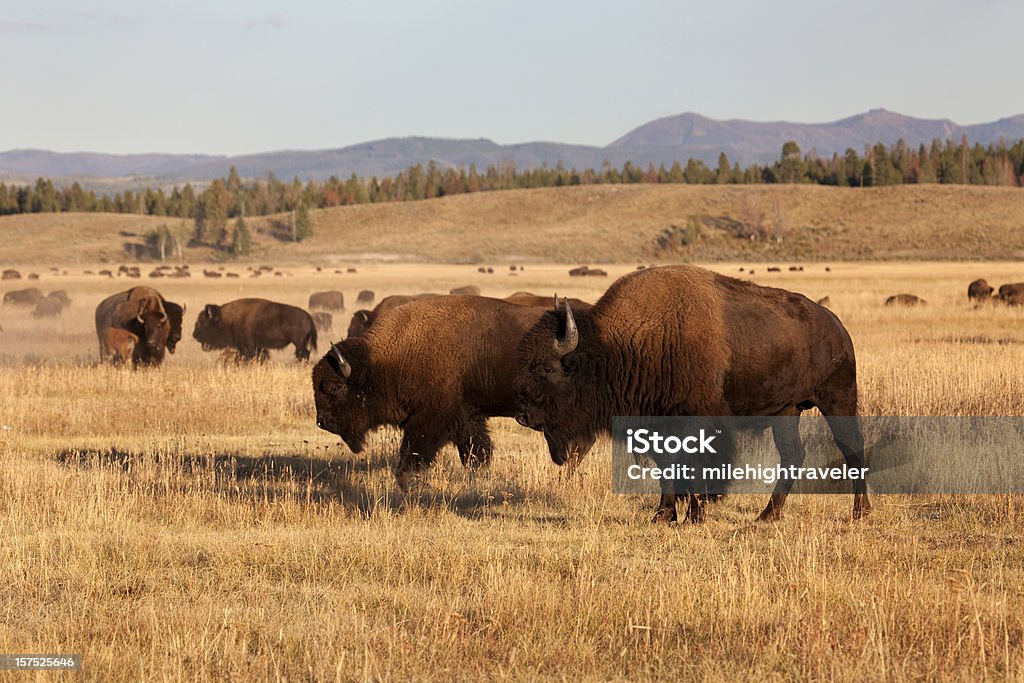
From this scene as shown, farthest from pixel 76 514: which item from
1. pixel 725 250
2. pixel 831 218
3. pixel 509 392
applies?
pixel 831 218

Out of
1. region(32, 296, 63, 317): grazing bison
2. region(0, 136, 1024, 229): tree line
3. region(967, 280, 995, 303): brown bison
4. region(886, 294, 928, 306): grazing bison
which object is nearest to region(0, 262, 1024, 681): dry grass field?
region(886, 294, 928, 306): grazing bison

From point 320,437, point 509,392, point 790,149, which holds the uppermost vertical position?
point 790,149

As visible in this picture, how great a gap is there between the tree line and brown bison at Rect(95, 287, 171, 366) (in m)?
109

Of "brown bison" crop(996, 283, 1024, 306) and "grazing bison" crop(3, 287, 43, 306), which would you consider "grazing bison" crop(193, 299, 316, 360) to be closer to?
"grazing bison" crop(3, 287, 43, 306)

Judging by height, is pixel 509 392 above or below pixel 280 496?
above

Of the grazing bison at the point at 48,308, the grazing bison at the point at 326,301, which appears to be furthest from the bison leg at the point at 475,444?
the grazing bison at the point at 326,301

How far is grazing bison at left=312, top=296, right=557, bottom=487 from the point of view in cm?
1059

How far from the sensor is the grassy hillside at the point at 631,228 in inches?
4301

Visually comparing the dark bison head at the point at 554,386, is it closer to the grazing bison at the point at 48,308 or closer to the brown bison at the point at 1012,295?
the brown bison at the point at 1012,295

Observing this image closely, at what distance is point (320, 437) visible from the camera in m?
13.5

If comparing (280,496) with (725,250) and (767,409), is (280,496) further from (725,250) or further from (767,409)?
(725,250)

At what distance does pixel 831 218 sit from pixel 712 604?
4849 inches

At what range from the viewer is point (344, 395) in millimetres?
10641

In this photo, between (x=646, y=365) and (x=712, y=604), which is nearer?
(x=712, y=604)
